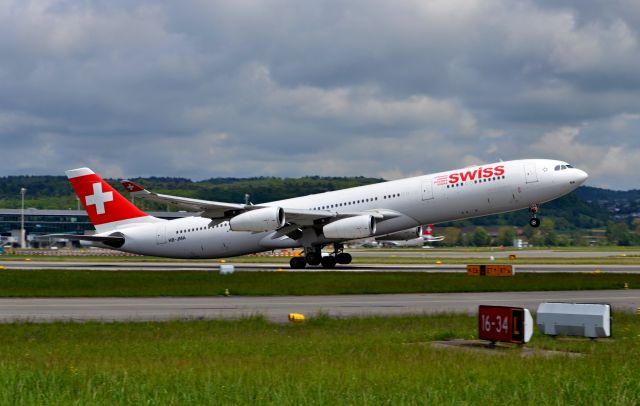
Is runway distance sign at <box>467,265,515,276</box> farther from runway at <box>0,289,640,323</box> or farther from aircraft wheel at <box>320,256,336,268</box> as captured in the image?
aircraft wheel at <box>320,256,336,268</box>

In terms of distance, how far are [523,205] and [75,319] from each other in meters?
34.2

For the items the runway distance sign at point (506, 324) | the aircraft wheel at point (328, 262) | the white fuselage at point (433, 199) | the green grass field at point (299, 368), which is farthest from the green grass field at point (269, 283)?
the runway distance sign at point (506, 324)

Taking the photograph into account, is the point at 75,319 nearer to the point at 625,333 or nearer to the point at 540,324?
the point at 540,324

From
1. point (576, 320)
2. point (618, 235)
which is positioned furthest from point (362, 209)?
point (618, 235)

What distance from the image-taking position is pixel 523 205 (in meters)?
53.3

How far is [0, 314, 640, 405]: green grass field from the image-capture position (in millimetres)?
12383

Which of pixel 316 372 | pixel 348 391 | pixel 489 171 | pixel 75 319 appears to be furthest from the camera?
pixel 489 171

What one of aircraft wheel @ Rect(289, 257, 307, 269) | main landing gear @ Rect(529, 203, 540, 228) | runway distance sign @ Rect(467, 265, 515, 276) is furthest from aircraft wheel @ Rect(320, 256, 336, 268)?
main landing gear @ Rect(529, 203, 540, 228)

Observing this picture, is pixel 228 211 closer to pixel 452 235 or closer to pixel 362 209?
pixel 362 209

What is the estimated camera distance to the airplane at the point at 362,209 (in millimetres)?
52812

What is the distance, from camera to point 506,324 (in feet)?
60.9

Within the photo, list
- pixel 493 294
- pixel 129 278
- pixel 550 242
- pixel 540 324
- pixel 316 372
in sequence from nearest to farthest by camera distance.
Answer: pixel 316 372, pixel 540 324, pixel 493 294, pixel 129 278, pixel 550 242

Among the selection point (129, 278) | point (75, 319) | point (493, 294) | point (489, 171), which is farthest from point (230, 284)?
point (489, 171)

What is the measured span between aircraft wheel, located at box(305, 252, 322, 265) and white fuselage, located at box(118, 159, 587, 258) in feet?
2.88
